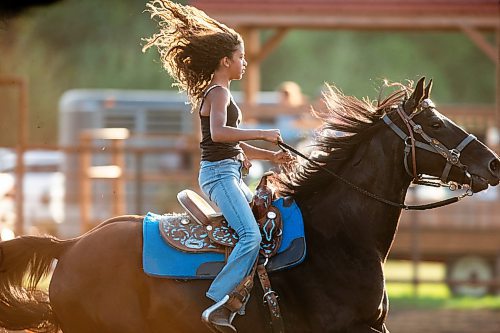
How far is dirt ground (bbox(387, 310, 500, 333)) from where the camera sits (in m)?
11.3

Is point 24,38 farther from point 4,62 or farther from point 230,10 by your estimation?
point 230,10

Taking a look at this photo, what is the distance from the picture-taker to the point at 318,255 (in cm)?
584

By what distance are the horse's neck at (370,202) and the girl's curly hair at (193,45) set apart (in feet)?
3.11

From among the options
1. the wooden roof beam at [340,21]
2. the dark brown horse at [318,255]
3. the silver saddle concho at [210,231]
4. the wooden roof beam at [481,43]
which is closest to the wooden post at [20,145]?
the wooden roof beam at [340,21]

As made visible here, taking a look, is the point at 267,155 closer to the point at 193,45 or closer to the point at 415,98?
the point at 193,45

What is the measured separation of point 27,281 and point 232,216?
1.27 metres

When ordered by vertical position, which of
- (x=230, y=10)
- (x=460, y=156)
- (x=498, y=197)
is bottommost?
(x=498, y=197)

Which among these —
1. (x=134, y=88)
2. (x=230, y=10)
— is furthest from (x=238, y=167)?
(x=134, y=88)

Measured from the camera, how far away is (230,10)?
14516mm

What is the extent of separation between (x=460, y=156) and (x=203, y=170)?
139 cm

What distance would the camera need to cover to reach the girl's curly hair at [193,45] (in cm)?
596

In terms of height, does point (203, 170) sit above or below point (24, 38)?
below

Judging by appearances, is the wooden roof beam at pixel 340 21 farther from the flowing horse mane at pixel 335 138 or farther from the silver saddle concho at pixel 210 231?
the silver saddle concho at pixel 210 231

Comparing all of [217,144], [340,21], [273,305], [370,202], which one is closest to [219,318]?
[273,305]
